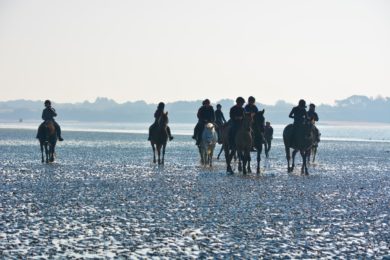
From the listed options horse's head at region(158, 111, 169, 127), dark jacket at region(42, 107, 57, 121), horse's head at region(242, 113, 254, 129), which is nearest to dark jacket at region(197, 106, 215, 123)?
horse's head at region(158, 111, 169, 127)

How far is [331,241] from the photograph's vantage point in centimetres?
1037

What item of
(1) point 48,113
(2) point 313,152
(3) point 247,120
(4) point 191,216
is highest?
(1) point 48,113

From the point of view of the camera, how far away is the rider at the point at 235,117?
74.9 feet

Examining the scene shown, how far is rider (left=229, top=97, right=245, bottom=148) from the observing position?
22828 millimetres

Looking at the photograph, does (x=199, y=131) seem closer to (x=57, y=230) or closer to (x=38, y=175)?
(x=38, y=175)

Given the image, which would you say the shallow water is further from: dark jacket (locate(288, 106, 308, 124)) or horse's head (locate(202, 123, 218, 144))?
horse's head (locate(202, 123, 218, 144))

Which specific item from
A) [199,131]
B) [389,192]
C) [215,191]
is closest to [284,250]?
[215,191]

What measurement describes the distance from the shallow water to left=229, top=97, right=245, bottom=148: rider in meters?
1.58

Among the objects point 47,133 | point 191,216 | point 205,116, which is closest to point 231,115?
point 205,116

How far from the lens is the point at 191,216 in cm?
1276

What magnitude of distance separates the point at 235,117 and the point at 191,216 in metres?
10.3

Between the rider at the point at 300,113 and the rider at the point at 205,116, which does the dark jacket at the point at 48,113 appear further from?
the rider at the point at 300,113

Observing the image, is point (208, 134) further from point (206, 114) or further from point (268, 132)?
point (268, 132)

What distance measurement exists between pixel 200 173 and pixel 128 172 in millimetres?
2301
